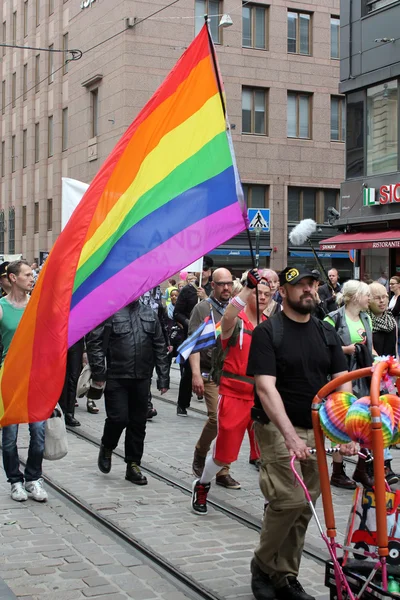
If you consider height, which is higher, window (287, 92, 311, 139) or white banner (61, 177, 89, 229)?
window (287, 92, 311, 139)

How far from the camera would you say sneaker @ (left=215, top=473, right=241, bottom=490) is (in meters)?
7.97

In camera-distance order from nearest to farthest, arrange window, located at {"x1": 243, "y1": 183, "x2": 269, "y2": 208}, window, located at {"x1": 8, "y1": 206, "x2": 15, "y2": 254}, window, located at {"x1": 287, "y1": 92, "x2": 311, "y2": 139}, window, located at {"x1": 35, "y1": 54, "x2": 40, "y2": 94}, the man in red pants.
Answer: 1. the man in red pants
2. window, located at {"x1": 243, "y1": 183, "x2": 269, "y2": 208}
3. window, located at {"x1": 287, "y1": 92, "x2": 311, "y2": 139}
4. window, located at {"x1": 35, "y1": 54, "x2": 40, "y2": 94}
5. window, located at {"x1": 8, "y1": 206, "x2": 15, "y2": 254}

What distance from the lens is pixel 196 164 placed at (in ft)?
17.5

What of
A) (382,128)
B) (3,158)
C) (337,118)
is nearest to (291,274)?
(382,128)

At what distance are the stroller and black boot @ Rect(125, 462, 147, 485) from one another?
384 centimetres

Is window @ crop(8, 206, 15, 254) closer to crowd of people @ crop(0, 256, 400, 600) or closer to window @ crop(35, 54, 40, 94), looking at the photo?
window @ crop(35, 54, 40, 94)

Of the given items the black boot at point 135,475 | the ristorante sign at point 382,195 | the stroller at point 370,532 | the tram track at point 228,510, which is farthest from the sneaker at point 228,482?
the ristorante sign at point 382,195

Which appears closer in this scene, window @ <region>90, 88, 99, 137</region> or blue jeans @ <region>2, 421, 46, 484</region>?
blue jeans @ <region>2, 421, 46, 484</region>

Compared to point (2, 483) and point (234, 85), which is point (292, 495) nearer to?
point (2, 483)

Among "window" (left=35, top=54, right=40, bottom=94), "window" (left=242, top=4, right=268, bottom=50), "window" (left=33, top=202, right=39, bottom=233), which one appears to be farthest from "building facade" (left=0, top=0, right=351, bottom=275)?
"window" (left=33, top=202, right=39, bottom=233)

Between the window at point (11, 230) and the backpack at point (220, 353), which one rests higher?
the window at point (11, 230)

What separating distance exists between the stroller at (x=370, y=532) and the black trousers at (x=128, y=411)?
3.84m

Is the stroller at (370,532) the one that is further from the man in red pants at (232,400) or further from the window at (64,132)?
the window at (64,132)

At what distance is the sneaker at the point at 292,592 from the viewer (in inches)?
197
